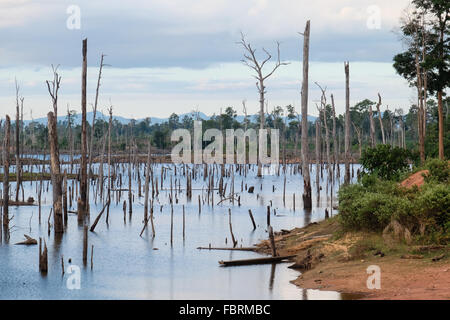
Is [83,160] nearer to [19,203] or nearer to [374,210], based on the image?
[19,203]

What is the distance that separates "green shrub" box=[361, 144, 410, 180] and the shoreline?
8377mm

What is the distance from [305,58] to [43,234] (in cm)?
1642

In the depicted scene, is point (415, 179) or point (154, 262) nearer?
point (154, 262)

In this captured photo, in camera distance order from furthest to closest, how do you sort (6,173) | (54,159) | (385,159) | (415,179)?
(385,159)
(54,159)
(415,179)
(6,173)

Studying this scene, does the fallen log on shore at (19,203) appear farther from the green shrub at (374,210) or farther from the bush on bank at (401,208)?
the green shrub at (374,210)

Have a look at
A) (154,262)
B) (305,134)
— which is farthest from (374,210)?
(305,134)

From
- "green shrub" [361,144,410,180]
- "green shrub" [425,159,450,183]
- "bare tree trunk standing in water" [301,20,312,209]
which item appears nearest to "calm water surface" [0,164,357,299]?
"bare tree trunk standing in water" [301,20,312,209]

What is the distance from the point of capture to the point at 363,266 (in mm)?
16766

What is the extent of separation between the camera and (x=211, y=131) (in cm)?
9700

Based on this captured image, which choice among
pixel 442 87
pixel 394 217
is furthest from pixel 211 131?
pixel 394 217

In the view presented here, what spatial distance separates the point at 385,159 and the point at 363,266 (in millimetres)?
13190

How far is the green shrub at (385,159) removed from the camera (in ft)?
95.3

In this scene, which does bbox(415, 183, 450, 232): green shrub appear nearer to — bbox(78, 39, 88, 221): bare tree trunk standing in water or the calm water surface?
the calm water surface

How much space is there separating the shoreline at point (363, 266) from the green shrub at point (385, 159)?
27.5 ft
